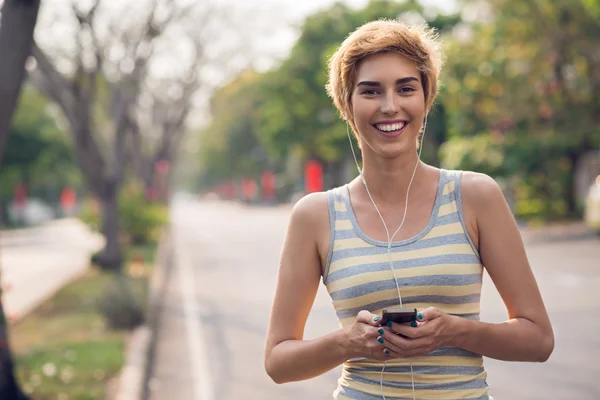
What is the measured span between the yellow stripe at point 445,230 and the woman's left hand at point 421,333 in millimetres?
235

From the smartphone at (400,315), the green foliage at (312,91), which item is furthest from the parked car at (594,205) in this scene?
the green foliage at (312,91)

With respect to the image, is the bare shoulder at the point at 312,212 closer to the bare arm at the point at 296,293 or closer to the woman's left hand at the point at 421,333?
the bare arm at the point at 296,293

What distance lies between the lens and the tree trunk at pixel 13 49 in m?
6.13

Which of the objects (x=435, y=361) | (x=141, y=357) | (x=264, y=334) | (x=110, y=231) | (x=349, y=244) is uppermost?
(x=349, y=244)

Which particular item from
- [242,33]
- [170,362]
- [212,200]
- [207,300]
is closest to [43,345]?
[170,362]

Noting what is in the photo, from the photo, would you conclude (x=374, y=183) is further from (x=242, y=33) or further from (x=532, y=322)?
(x=242, y=33)

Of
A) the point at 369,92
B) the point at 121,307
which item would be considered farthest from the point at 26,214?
the point at 369,92

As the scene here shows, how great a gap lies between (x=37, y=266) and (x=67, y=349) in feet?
45.8

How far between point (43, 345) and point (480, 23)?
23150 millimetres

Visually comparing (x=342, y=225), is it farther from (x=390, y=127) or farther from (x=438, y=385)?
(x=438, y=385)

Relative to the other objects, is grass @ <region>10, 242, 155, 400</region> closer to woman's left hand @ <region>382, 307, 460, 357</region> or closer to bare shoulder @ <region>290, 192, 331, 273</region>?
bare shoulder @ <region>290, 192, 331, 273</region>

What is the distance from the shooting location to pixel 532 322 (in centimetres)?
209

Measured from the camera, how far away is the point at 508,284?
209 centimetres

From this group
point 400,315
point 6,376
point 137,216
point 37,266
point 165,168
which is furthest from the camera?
point 165,168
